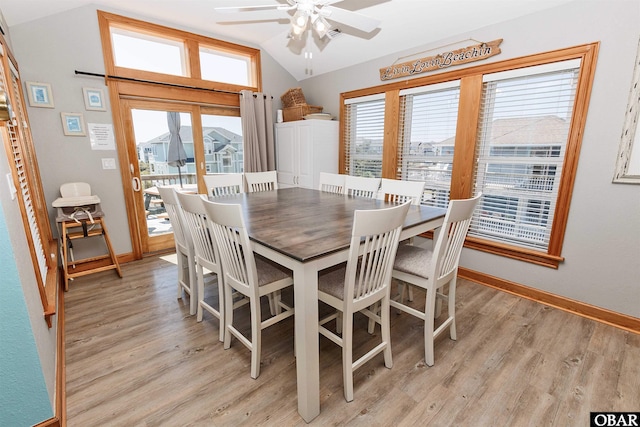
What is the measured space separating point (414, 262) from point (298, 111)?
2937 millimetres

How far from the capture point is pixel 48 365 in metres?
1.40

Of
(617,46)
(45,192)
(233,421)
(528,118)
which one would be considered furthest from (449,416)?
(45,192)

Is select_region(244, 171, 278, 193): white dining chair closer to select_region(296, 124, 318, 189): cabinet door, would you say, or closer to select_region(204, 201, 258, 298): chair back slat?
select_region(296, 124, 318, 189): cabinet door

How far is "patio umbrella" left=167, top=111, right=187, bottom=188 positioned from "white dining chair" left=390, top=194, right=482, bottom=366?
3.08 metres

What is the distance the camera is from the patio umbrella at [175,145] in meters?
3.59

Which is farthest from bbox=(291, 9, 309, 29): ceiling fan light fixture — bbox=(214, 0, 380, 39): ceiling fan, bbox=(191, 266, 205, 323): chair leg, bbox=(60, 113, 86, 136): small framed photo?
bbox=(60, 113, 86, 136): small framed photo

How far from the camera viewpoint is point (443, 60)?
289 cm

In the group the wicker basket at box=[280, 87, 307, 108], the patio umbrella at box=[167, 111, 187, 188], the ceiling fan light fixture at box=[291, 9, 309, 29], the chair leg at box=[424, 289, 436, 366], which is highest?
the ceiling fan light fixture at box=[291, 9, 309, 29]

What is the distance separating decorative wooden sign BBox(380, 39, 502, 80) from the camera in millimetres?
2616

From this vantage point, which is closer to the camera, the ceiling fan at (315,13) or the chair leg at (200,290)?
the ceiling fan at (315,13)

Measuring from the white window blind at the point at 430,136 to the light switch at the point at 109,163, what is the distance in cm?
328

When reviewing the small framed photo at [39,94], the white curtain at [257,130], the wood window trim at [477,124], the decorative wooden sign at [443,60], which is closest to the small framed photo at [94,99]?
the small framed photo at [39,94]

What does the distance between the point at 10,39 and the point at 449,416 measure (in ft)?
14.3

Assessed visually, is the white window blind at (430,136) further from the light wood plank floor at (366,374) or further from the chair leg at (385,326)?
the chair leg at (385,326)
